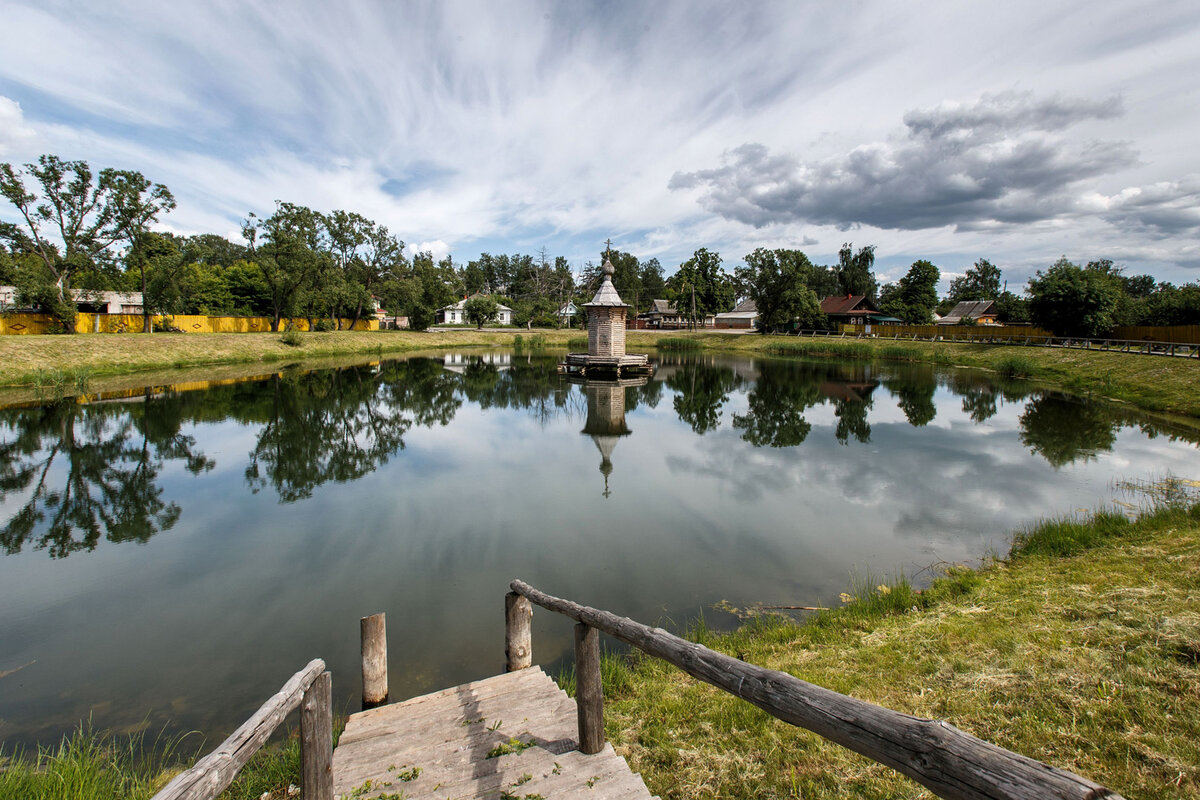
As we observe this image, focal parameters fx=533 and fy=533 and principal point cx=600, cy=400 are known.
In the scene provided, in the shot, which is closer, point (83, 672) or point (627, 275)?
point (83, 672)

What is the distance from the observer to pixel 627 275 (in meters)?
114

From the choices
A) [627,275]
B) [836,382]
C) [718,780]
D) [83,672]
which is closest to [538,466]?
[83,672]

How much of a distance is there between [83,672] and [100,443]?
14.5 metres

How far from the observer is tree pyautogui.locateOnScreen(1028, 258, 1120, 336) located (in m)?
40.3

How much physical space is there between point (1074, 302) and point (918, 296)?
120 feet

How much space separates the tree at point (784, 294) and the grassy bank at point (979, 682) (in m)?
65.5

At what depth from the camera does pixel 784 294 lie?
2751 inches

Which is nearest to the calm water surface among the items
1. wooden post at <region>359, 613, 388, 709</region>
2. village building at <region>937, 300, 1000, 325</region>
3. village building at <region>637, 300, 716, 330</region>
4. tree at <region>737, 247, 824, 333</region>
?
wooden post at <region>359, 613, 388, 709</region>

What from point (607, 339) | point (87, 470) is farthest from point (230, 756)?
point (607, 339)

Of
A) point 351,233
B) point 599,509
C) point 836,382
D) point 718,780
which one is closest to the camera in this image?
point 718,780

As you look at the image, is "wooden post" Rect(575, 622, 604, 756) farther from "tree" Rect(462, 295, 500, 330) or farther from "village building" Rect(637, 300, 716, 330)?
"village building" Rect(637, 300, 716, 330)

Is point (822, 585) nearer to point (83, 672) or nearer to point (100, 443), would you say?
point (83, 672)

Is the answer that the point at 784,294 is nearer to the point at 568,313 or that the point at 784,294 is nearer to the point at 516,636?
the point at 568,313

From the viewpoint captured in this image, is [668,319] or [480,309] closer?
[480,309]
